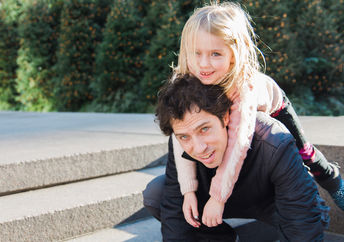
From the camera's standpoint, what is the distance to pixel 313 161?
1.80 meters

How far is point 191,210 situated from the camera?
155cm

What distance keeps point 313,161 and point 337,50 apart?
5494 millimetres

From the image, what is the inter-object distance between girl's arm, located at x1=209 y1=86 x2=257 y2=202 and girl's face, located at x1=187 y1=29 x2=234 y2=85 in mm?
175

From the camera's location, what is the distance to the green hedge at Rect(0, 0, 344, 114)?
648 centimetres

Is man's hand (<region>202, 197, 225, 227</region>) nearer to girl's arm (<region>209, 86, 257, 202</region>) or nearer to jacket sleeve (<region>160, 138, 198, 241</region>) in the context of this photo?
girl's arm (<region>209, 86, 257, 202</region>)

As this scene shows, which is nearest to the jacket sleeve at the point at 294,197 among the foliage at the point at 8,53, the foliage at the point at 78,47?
the foliage at the point at 78,47

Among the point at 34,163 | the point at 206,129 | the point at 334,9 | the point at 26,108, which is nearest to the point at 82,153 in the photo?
the point at 34,163

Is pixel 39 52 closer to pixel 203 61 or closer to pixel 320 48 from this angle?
pixel 320 48

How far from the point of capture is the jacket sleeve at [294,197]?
4.34ft

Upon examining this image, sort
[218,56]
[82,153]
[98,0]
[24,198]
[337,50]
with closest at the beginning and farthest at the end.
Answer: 1. [218,56]
2. [24,198]
3. [82,153]
4. [337,50]
5. [98,0]

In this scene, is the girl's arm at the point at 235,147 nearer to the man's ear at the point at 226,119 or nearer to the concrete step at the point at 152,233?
the man's ear at the point at 226,119

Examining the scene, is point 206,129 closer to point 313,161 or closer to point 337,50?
point 313,161

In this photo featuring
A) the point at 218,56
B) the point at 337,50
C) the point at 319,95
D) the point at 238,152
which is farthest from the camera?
the point at 319,95

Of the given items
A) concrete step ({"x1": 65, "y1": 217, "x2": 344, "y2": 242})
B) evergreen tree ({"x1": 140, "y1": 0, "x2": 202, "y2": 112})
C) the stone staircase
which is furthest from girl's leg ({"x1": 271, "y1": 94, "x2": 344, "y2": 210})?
evergreen tree ({"x1": 140, "y1": 0, "x2": 202, "y2": 112})
